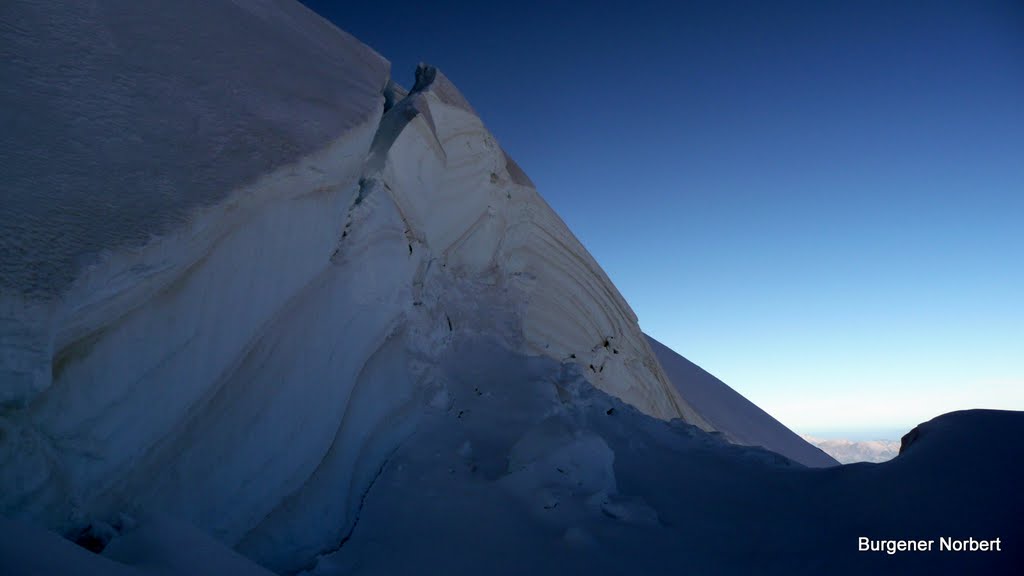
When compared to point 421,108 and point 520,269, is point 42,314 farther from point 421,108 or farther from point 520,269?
point 520,269

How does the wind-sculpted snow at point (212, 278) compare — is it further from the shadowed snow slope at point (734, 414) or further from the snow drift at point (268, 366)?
the shadowed snow slope at point (734, 414)

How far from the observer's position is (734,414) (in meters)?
9.30

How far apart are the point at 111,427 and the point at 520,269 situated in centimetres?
342

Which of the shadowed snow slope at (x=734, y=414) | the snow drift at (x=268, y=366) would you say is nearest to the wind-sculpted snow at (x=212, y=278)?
the snow drift at (x=268, y=366)

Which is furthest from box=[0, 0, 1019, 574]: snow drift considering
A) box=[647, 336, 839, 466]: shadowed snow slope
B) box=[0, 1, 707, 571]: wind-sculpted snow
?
box=[647, 336, 839, 466]: shadowed snow slope

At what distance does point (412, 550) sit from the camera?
7.34 ft

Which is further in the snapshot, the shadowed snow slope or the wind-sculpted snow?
the shadowed snow slope

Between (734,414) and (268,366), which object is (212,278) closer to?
(268,366)

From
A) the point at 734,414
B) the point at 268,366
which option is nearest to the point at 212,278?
the point at 268,366

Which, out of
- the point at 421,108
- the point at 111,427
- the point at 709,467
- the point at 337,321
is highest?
the point at 421,108

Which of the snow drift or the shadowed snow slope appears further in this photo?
the shadowed snow slope

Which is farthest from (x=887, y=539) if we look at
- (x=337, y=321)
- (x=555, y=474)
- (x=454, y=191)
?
(x=454, y=191)

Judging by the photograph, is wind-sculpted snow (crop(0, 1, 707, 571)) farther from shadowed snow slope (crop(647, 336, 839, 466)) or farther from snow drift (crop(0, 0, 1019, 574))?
shadowed snow slope (crop(647, 336, 839, 466))

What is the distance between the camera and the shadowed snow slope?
8.69 m
